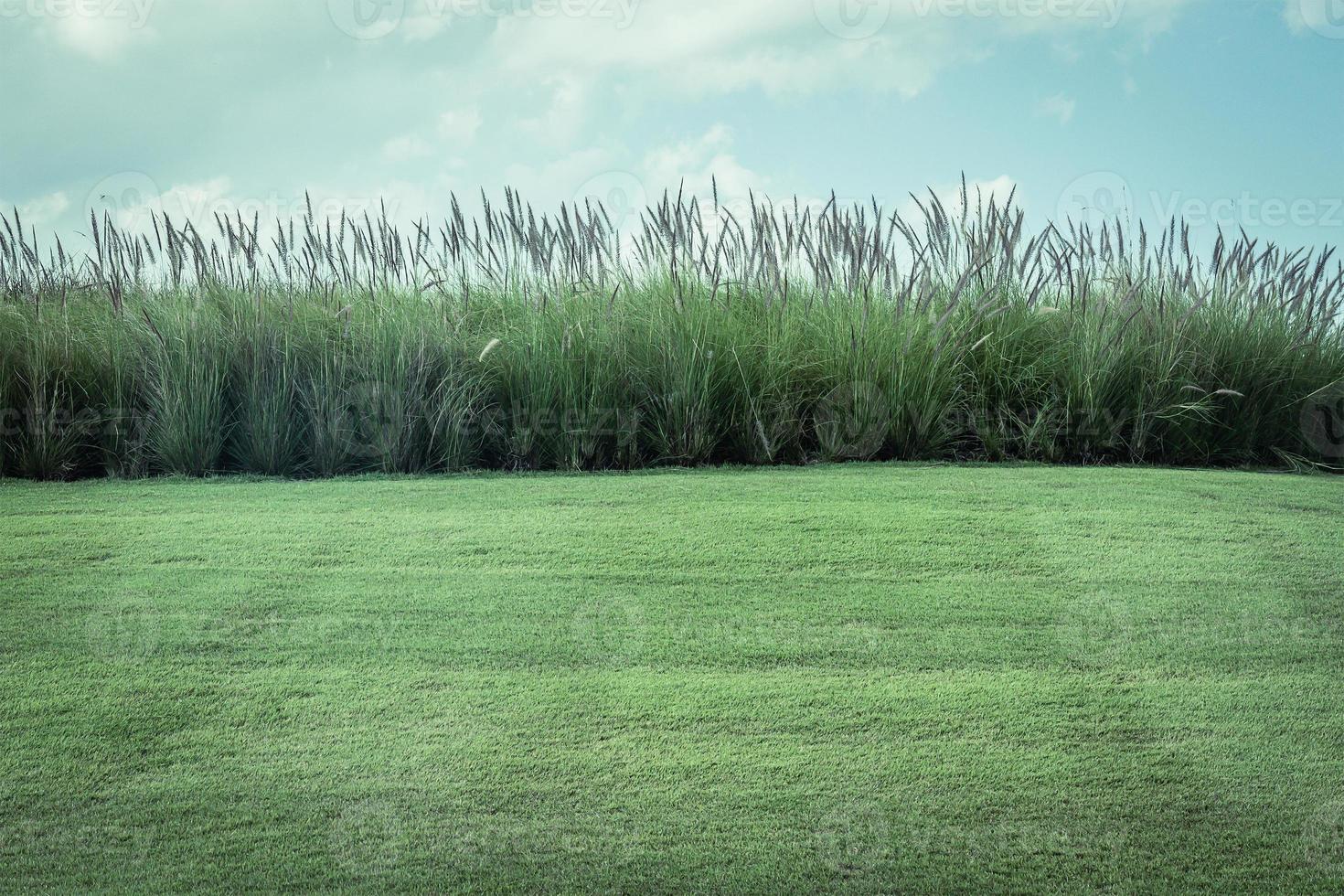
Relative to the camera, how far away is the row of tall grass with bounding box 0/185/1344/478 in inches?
→ 167

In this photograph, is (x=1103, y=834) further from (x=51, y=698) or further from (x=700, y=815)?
(x=51, y=698)

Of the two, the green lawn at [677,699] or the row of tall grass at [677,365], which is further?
the row of tall grass at [677,365]

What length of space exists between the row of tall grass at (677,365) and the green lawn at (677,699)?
1311 mm

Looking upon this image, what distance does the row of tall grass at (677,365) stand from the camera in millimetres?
4230

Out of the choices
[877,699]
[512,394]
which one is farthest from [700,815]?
[512,394]

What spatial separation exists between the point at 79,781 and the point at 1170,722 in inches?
78.8

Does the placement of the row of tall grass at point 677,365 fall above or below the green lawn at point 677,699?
above

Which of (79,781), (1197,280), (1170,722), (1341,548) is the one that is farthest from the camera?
(1197,280)

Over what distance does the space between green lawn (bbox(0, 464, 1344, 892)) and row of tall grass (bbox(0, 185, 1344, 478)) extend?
131 centimetres

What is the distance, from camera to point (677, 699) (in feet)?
6.21

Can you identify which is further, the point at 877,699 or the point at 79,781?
the point at 877,699

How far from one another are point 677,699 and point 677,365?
239 cm

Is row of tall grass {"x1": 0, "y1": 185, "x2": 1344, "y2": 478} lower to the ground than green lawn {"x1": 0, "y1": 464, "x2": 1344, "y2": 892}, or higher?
higher

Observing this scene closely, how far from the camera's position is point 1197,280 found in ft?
17.3
